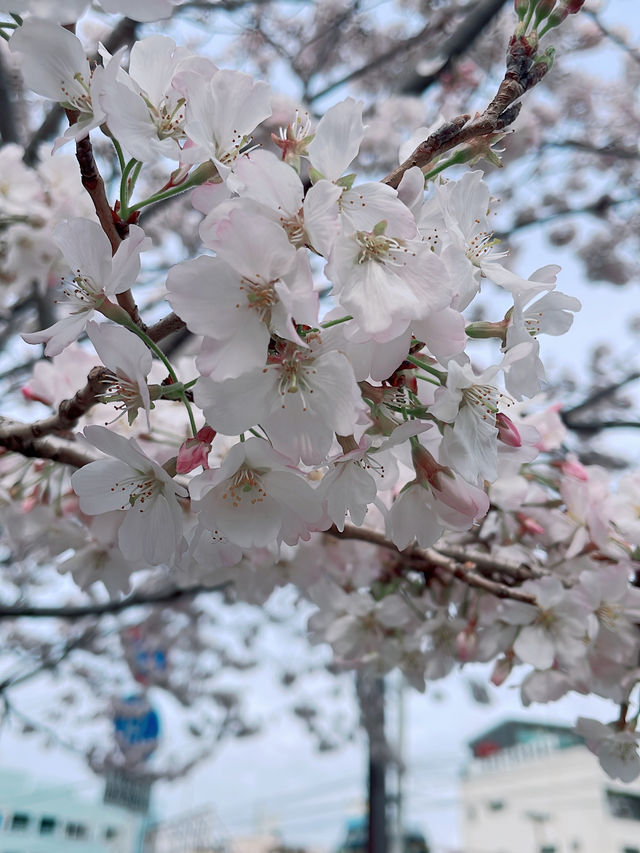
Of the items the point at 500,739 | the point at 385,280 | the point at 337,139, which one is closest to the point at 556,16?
the point at 337,139

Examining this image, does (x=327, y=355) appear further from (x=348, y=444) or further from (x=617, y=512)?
(x=617, y=512)

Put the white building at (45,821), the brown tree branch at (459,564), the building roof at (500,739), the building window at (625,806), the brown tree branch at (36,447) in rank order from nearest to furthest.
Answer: the brown tree branch at (36,447) → the brown tree branch at (459,564) → the white building at (45,821) → the building window at (625,806) → the building roof at (500,739)

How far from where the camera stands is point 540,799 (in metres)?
7.04

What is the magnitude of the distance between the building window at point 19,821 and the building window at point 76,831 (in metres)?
0.26

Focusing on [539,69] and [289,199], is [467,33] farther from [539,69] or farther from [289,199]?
[289,199]

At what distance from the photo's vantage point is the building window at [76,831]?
3191 millimetres

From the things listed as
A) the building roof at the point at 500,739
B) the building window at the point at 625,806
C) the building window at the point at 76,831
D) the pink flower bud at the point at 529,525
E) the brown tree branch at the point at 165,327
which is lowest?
the building window at the point at 76,831

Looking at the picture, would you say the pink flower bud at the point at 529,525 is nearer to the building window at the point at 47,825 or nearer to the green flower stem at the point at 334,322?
the green flower stem at the point at 334,322

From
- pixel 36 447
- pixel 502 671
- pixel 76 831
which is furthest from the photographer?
pixel 76 831

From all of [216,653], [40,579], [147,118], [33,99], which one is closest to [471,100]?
[33,99]

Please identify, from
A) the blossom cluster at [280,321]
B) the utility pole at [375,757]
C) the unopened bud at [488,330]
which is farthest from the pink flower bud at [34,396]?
the utility pole at [375,757]

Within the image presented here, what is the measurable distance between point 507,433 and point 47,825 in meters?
3.48

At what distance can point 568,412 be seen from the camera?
3.11 m

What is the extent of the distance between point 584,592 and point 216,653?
6497mm
